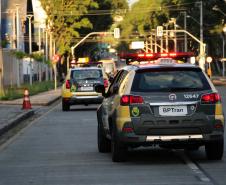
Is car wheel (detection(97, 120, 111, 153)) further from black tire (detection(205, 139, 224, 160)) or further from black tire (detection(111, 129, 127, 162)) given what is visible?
black tire (detection(205, 139, 224, 160))

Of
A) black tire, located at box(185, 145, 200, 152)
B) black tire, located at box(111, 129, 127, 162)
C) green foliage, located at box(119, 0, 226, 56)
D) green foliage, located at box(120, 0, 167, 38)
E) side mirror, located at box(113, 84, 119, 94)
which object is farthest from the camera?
green foliage, located at box(120, 0, 167, 38)

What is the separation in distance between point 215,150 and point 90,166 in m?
2.16

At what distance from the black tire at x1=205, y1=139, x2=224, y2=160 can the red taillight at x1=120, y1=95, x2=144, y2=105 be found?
4.64 feet

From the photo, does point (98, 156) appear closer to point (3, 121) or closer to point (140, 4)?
point (3, 121)

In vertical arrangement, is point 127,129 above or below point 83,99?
above

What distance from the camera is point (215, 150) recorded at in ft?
44.6

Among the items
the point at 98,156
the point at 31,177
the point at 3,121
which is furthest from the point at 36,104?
the point at 31,177

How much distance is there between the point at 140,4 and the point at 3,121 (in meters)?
164

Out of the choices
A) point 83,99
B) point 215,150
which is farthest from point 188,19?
point 215,150

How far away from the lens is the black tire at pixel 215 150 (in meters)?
13.4

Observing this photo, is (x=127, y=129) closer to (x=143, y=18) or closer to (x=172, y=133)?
(x=172, y=133)

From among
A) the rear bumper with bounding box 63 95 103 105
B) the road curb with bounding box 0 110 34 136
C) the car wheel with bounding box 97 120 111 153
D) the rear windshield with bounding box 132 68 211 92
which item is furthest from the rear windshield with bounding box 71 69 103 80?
the rear windshield with bounding box 132 68 211 92

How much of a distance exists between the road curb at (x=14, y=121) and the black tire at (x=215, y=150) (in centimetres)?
773

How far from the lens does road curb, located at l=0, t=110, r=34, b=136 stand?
21.0 metres
